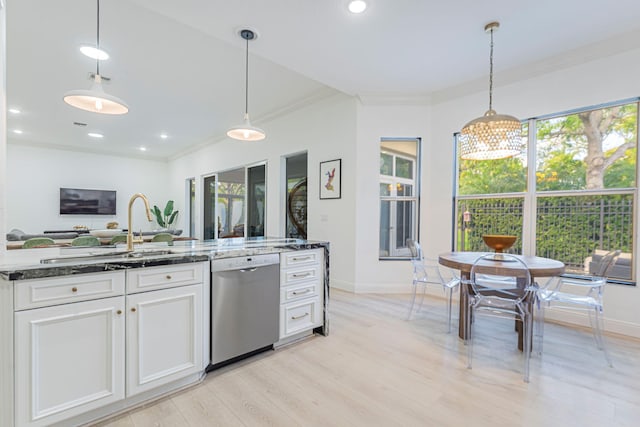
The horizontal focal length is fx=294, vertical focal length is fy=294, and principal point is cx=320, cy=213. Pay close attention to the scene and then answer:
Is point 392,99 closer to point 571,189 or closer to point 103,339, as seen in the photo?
point 571,189

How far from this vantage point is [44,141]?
768cm

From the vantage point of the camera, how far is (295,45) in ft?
9.92

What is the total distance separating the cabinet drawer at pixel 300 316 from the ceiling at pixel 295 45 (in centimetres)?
254

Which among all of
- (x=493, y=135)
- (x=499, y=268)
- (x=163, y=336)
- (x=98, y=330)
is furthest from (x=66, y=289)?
(x=493, y=135)

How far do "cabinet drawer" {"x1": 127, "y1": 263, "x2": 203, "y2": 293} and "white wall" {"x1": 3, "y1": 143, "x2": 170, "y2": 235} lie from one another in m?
7.99

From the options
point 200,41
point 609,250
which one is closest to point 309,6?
point 200,41

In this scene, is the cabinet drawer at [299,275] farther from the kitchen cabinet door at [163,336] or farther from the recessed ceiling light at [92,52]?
the recessed ceiling light at [92,52]

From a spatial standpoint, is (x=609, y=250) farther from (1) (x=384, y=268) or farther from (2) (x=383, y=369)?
(2) (x=383, y=369)

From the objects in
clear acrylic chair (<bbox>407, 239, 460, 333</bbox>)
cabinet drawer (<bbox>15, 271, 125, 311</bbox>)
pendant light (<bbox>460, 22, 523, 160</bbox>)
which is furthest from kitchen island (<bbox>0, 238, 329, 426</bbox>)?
pendant light (<bbox>460, 22, 523, 160</bbox>)

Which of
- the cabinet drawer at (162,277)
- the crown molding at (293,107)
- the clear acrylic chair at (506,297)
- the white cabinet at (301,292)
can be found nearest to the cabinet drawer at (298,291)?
the white cabinet at (301,292)

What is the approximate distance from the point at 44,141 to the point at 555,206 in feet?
35.8

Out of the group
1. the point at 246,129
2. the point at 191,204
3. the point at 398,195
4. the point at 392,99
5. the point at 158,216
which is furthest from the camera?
the point at 158,216

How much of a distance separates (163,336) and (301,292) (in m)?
1.14

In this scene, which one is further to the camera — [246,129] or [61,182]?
[61,182]
